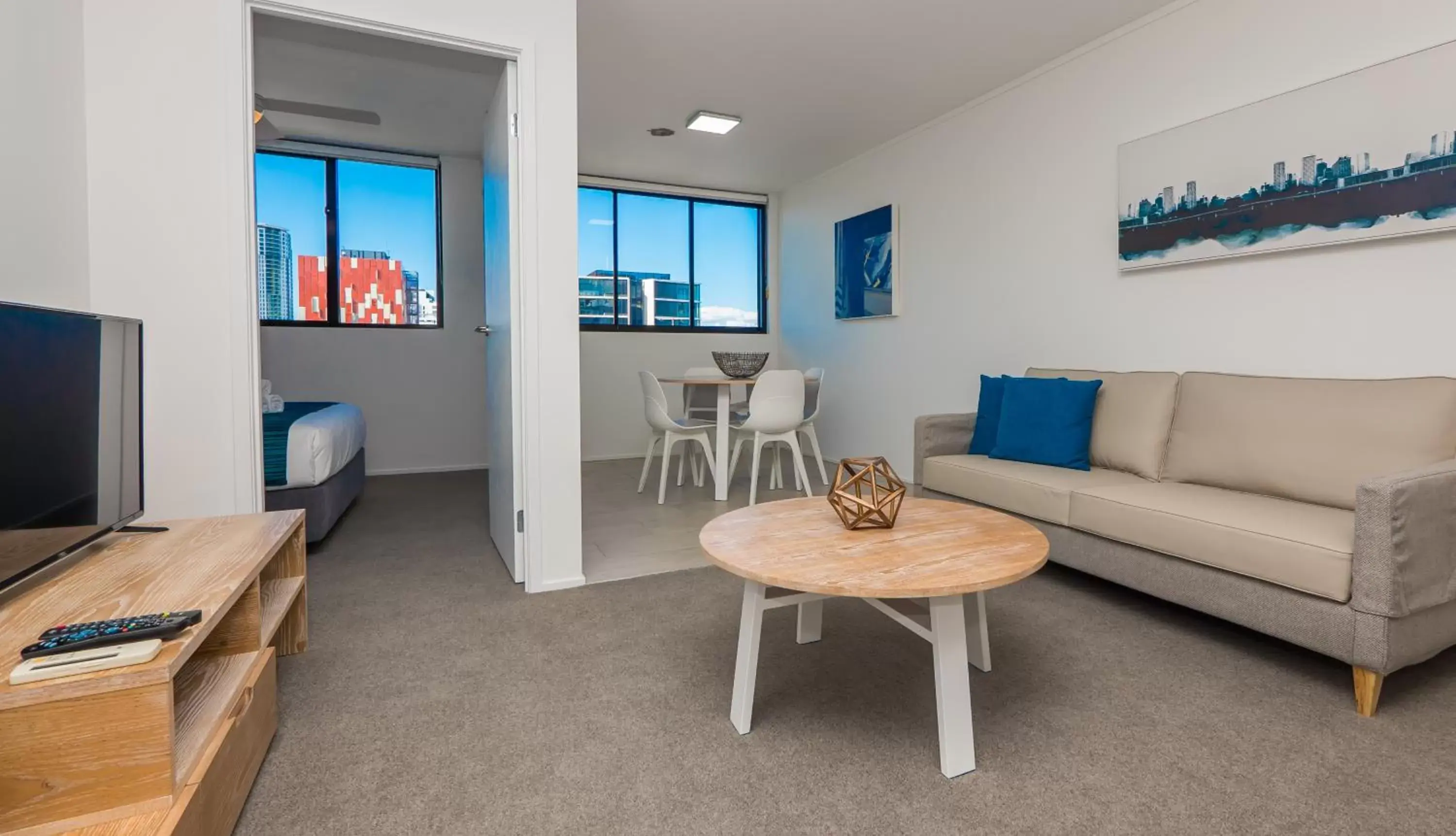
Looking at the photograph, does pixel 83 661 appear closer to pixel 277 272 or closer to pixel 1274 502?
pixel 1274 502

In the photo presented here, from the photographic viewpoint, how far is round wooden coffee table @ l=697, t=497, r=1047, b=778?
1.39m

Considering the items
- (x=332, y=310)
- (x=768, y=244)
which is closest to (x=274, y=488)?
(x=332, y=310)

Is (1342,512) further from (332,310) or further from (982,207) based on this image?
Result: (332,310)

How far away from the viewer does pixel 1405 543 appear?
63.5 inches

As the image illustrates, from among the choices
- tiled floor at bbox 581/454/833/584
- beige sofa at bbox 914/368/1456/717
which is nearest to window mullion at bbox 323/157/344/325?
tiled floor at bbox 581/454/833/584

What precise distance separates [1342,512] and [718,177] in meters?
4.88

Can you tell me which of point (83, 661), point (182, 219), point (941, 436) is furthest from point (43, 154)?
point (941, 436)

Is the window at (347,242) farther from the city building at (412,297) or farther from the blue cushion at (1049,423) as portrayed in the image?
the blue cushion at (1049,423)

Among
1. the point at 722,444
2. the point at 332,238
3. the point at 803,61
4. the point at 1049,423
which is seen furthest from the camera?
the point at 332,238

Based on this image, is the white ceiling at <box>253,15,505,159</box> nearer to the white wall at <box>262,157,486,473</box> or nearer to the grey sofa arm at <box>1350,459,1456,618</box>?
the white wall at <box>262,157,486,473</box>

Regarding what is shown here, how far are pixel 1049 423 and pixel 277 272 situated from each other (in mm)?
5206

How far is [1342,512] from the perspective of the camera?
2072 mm

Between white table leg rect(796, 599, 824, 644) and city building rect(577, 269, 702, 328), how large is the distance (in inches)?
169

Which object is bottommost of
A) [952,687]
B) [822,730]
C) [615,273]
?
[822,730]
